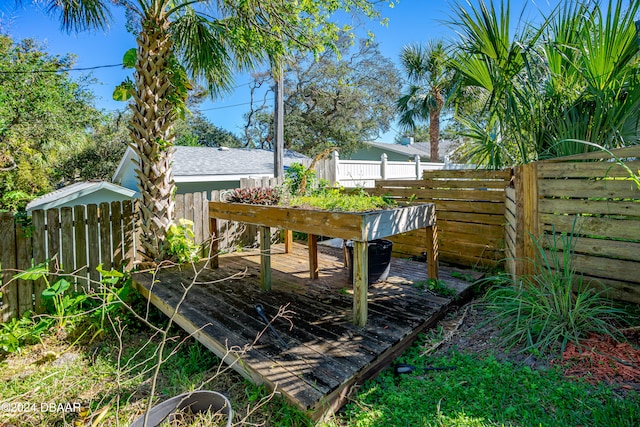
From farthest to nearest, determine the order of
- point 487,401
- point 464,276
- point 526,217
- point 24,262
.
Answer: point 464,276, point 24,262, point 526,217, point 487,401

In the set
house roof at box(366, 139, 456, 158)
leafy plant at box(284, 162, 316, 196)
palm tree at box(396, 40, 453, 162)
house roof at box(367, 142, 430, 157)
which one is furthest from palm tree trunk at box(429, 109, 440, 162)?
leafy plant at box(284, 162, 316, 196)

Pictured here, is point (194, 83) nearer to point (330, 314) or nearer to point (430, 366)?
point (330, 314)

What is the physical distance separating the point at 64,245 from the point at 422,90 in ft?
40.5

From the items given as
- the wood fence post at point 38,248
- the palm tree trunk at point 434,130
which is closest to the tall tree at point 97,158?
the wood fence post at point 38,248

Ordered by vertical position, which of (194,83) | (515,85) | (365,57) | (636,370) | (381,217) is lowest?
(636,370)

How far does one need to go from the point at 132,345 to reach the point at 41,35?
1269 cm

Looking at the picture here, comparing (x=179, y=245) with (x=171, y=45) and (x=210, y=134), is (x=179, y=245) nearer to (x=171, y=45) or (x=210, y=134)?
(x=171, y=45)

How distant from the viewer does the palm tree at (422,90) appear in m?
11.9

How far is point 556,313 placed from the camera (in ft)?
7.97

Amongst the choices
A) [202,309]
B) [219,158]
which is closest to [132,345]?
[202,309]

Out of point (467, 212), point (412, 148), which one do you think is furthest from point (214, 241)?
point (412, 148)

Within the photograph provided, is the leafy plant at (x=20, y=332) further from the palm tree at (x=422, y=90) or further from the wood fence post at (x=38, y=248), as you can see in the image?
the palm tree at (x=422, y=90)

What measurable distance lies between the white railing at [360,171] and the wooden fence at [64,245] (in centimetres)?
359

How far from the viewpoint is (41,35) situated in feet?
35.2
